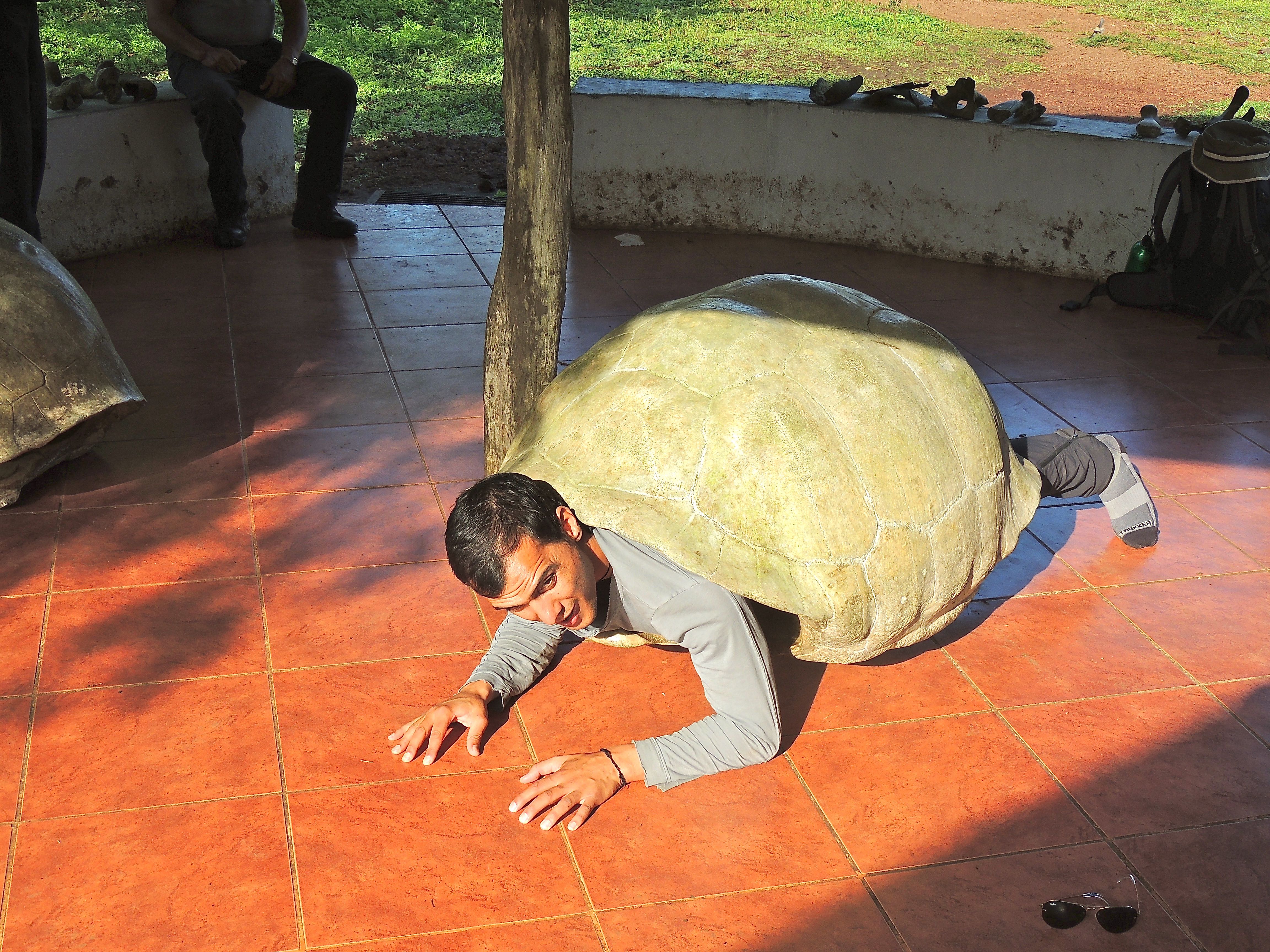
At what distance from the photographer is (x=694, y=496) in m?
2.78

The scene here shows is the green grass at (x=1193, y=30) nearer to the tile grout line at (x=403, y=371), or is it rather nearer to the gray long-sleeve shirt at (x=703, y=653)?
the tile grout line at (x=403, y=371)

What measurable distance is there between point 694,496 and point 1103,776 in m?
1.37

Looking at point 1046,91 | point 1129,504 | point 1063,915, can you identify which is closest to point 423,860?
point 1063,915

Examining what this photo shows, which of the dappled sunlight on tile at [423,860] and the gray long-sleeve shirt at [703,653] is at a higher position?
the gray long-sleeve shirt at [703,653]

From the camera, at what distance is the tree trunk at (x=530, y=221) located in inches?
134

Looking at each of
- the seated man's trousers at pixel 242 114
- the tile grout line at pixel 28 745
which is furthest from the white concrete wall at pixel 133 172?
the tile grout line at pixel 28 745

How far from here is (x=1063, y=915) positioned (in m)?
2.47

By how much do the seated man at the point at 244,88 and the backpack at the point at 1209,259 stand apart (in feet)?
15.3

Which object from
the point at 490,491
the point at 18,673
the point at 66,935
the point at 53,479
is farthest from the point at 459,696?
the point at 53,479

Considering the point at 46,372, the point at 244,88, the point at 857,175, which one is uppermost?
the point at 244,88

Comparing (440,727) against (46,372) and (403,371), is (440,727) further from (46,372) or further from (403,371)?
(403,371)

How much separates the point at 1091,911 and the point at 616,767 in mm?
1176

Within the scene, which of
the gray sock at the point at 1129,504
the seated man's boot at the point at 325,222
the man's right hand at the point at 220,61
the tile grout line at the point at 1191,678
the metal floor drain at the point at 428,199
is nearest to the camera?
the tile grout line at the point at 1191,678

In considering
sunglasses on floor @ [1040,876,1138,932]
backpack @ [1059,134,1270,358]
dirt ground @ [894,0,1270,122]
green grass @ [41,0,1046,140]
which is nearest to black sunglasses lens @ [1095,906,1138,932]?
sunglasses on floor @ [1040,876,1138,932]
